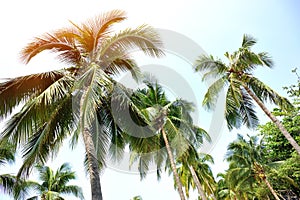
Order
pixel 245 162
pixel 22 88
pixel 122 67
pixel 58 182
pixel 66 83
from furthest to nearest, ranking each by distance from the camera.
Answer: pixel 245 162 → pixel 58 182 → pixel 122 67 → pixel 66 83 → pixel 22 88

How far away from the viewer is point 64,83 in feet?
24.8

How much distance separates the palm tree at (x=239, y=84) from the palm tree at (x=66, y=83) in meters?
7.87

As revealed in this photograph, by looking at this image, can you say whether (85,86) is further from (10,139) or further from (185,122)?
(185,122)

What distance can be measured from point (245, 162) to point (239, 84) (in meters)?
14.6

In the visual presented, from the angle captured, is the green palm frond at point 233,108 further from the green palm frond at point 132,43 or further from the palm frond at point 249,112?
the green palm frond at point 132,43

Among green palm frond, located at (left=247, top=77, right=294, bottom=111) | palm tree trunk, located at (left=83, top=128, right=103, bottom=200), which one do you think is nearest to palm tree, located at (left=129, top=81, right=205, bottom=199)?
green palm frond, located at (left=247, top=77, right=294, bottom=111)

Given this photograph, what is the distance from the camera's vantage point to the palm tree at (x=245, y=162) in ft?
86.4

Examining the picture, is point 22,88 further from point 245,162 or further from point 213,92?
point 245,162

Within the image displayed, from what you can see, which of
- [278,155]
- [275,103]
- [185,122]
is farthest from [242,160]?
[275,103]

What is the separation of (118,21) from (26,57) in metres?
3.08

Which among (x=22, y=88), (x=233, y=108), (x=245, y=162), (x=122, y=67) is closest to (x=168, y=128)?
(x=233, y=108)

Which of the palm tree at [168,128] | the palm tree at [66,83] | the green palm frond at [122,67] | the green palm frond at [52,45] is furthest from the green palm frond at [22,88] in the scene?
the palm tree at [168,128]

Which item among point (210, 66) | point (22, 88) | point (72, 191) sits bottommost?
point (22, 88)

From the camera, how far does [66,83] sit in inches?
299
